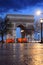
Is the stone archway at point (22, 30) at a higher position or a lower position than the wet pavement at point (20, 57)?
higher

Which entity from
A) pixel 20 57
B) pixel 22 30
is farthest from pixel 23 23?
pixel 20 57

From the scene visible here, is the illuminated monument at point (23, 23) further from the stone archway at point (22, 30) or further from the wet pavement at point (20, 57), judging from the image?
the wet pavement at point (20, 57)

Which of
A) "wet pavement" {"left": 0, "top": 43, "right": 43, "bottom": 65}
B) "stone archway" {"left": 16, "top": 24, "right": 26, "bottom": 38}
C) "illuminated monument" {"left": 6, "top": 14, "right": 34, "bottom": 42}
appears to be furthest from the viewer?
"illuminated monument" {"left": 6, "top": 14, "right": 34, "bottom": 42}

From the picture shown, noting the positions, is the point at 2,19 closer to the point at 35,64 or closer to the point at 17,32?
the point at 17,32

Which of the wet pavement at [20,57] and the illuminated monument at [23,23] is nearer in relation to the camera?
the wet pavement at [20,57]

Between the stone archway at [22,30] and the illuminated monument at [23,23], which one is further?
the illuminated monument at [23,23]

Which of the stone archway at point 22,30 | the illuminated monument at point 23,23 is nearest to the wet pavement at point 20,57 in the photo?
the stone archway at point 22,30

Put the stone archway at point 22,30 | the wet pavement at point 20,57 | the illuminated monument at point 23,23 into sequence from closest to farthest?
the wet pavement at point 20,57 < the stone archway at point 22,30 < the illuminated monument at point 23,23

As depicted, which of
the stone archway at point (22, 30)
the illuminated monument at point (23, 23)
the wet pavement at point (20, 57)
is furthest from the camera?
the illuminated monument at point (23, 23)

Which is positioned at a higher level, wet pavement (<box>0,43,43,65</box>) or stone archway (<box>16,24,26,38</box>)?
stone archway (<box>16,24,26,38</box>)

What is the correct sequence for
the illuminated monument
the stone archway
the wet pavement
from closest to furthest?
the wet pavement, the stone archway, the illuminated monument

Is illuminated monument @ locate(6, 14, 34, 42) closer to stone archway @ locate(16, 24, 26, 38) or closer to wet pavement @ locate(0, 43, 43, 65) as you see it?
stone archway @ locate(16, 24, 26, 38)

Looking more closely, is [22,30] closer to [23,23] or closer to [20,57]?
[23,23]

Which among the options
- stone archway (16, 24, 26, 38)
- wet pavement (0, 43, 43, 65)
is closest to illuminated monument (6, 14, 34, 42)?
stone archway (16, 24, 26, 38)
